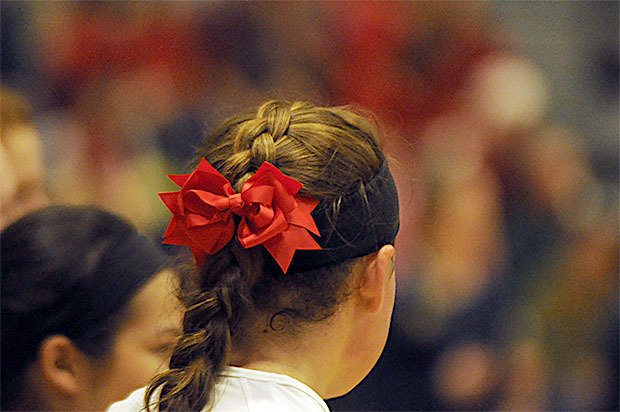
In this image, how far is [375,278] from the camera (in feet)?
3.15

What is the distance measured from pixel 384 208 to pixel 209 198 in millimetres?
182

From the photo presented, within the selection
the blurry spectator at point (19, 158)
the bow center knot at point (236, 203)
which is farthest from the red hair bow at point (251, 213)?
the blurry spectator at point (19, 158)

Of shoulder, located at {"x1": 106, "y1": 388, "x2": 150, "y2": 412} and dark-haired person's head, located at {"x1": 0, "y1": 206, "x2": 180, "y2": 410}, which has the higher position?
shoulder, located at {"x1": 106, "y1": 388, "x2": 150, "y2": 412}

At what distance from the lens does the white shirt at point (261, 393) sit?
882 mm

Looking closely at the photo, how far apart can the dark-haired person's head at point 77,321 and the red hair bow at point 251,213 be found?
454mm

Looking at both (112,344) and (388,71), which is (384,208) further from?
(388,71)

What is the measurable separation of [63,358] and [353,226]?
24.5 inches

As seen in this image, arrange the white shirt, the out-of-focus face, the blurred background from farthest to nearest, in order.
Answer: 1. the blurred background
2. the out-of-focus face
3. the white shirt

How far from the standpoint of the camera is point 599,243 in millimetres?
2416

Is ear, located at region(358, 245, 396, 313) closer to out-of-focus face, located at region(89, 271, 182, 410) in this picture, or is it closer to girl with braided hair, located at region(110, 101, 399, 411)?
girl with braided hair, located at region(110, 101, 399, 411)

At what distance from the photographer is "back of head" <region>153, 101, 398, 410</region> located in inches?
35.9

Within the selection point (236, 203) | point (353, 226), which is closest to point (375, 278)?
point (353, 226)

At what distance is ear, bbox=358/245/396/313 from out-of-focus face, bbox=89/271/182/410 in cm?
46

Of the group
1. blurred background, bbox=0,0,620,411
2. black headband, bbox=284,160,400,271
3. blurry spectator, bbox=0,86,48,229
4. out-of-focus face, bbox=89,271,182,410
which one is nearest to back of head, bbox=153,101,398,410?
black headband, bbox=284,160,400,271
